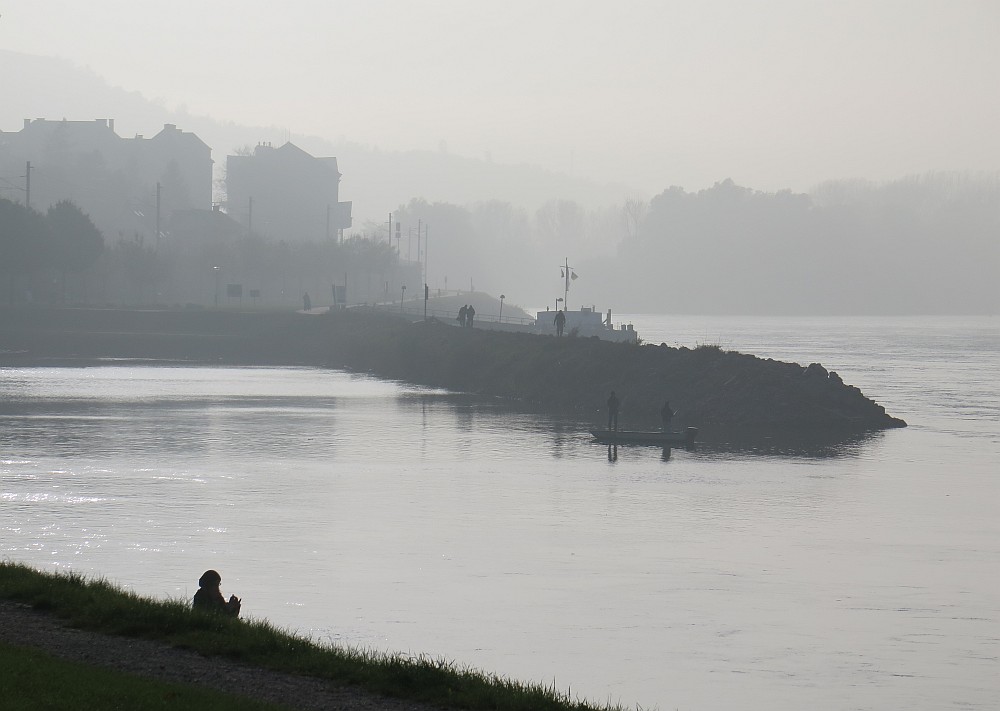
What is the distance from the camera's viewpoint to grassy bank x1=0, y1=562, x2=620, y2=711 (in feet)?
50.7

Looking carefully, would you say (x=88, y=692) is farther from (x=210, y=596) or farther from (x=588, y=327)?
(x=588, y=327)

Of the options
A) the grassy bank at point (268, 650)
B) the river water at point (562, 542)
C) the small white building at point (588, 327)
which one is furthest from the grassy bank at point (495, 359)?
the grassy bank at point (268, 650)

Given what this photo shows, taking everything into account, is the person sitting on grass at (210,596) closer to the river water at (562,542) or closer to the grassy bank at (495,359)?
the river water at (562,542)

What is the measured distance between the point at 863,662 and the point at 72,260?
128 meters

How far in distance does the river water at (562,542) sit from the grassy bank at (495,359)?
719 centimetres

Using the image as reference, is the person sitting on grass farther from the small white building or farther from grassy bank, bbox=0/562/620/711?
the small white building

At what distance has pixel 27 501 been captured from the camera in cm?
4041

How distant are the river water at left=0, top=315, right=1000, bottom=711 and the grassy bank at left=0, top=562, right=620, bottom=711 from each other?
5.92 metres

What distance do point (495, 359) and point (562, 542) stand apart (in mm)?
63530

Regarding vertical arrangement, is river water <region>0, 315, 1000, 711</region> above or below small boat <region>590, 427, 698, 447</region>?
below

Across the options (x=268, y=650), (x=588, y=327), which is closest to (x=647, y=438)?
(x=268, y=650)

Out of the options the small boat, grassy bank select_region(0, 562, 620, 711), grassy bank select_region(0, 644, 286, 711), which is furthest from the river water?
grassy bank select_region(0, 644, 286, 711)

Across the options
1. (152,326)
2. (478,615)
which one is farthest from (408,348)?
(478,615)

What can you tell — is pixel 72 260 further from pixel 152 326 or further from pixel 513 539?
pixel 513 539
